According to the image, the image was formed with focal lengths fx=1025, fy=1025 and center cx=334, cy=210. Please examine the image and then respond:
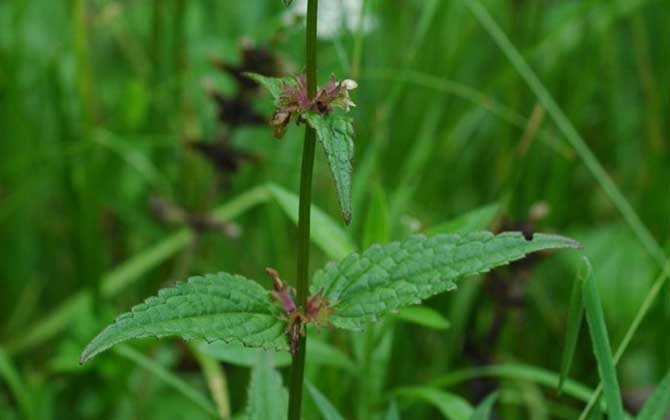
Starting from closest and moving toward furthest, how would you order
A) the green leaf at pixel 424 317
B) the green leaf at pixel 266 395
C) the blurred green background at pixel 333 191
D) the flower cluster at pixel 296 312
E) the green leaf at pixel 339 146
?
1. the green leaf at pixel 339 146
2. the flower cluster at pixel 296 312
3. the green leaf at pixel 266 395
4. the green leaf at pixel 424 317
5. the blurred green background at pixel 333 191

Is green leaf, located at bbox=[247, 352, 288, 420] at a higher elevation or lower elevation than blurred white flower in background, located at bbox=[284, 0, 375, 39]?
lower

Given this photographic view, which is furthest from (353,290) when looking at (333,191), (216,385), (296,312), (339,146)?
(333,191)

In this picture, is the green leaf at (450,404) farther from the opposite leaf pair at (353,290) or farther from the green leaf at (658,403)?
the opposite leaf pair at (353,290)

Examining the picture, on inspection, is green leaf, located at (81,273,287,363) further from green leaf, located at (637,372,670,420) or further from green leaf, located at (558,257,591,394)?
green leaf, located at (637,372,670,420)

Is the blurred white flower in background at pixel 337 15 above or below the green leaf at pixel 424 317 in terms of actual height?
above

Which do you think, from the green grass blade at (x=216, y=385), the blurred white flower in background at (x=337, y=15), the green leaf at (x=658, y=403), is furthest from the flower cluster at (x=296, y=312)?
the blurred white flower in background at (x=337, y=15)

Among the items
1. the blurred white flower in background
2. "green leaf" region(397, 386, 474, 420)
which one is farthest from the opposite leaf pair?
the blurred white flower in background

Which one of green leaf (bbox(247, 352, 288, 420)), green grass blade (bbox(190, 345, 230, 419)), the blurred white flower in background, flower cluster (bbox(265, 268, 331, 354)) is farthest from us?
the blurred white flower in background

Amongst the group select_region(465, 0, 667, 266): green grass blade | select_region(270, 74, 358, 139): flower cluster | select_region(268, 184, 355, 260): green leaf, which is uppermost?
select_region(465, 0, 667, 266): green grass blade
